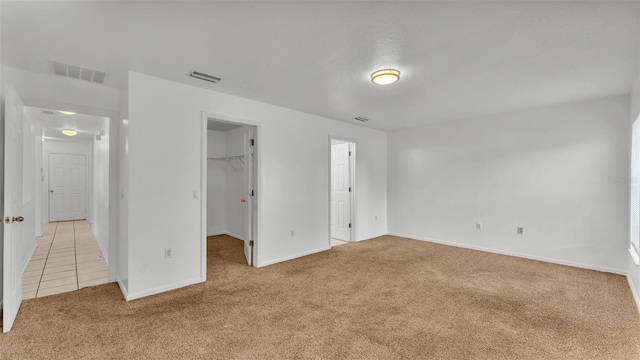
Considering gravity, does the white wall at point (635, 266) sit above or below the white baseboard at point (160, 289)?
above

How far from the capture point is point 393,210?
638 cm

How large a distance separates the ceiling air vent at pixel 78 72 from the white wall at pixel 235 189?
2.98 meters

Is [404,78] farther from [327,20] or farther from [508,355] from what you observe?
[508,355]

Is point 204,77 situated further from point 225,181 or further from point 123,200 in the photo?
point 225,181

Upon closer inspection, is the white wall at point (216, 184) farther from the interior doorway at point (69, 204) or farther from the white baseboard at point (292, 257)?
the white baseboard at point (292, 257)

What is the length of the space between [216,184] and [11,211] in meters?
4.19

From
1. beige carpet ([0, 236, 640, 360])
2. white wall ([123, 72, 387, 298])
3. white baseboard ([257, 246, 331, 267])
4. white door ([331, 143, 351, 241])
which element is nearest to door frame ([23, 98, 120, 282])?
beige carpet ([0, 236, 640, 360])

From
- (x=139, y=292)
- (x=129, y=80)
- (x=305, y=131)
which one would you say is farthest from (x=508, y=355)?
(x=129, y=80)

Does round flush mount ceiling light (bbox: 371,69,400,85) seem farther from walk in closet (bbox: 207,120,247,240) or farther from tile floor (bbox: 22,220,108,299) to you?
tile floor (bbox: 22,220,108,299)

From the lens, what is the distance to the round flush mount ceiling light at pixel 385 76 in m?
2.89

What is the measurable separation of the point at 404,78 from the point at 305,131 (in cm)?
204

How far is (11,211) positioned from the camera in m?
2.40

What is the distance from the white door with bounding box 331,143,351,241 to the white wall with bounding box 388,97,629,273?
50.0 inches

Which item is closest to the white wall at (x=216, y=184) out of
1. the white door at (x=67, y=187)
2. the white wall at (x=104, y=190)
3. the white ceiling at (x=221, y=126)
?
the white ceiling at (x=221, y=126)
